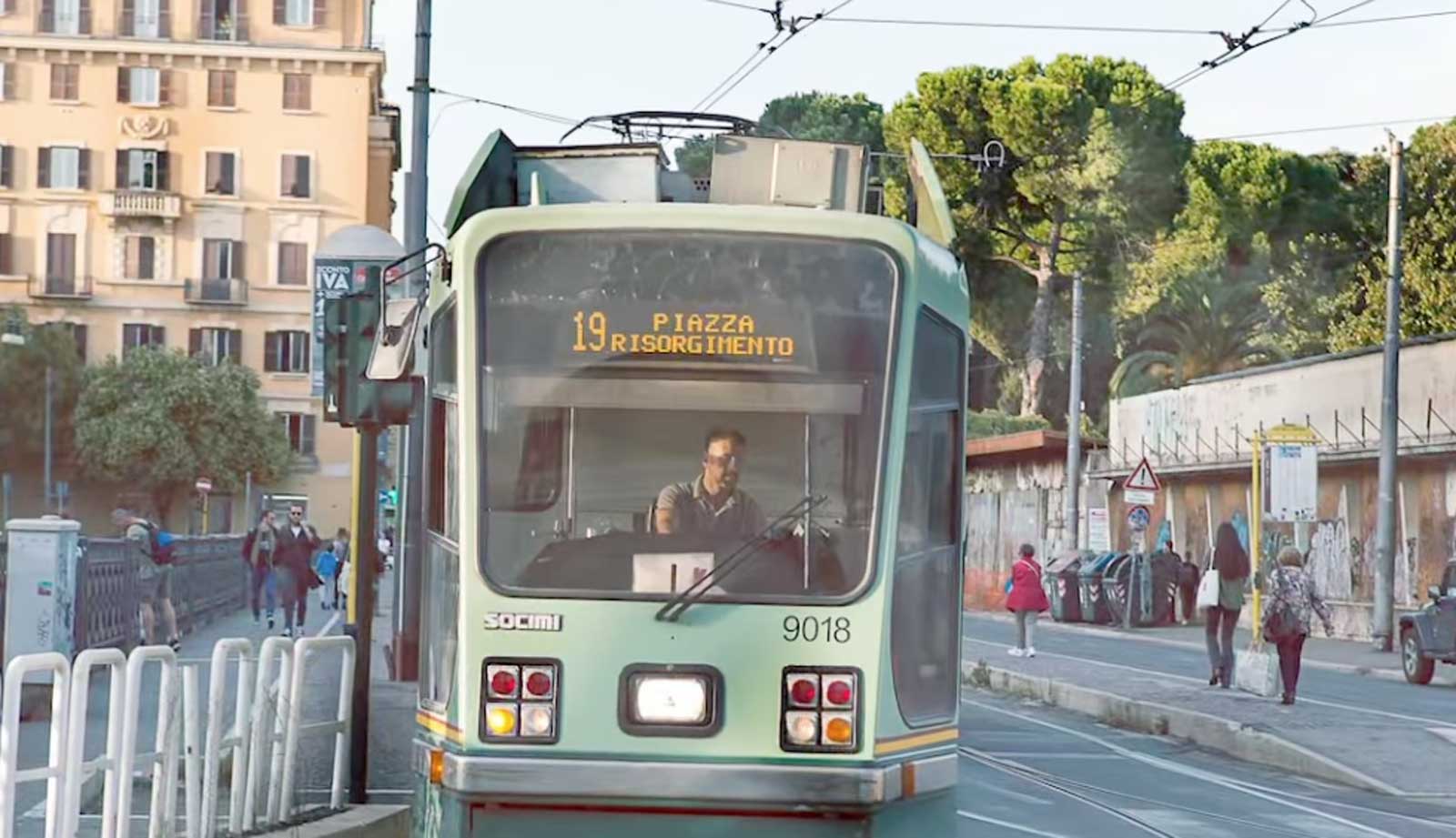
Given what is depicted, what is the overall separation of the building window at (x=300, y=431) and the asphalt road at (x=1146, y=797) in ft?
228

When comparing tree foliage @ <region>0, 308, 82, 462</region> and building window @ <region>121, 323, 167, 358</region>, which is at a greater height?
building window @ <region>121, 323, 167, 358</region>

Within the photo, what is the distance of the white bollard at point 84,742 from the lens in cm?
837

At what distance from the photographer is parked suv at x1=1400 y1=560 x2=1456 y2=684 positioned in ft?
94.8

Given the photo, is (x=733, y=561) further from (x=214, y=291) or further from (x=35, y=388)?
(x=214, y=291)

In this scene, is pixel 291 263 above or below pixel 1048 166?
below

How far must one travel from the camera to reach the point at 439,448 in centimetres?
923

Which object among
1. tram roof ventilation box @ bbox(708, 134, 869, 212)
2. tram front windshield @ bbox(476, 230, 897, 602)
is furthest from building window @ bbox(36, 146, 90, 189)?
tram front windshield @ bbox(476, 230, 897, 602)

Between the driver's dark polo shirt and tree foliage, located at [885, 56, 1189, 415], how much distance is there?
53.3 metres

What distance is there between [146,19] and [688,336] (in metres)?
82.2

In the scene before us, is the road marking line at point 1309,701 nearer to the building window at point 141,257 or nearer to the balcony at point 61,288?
the building window at point 141,257

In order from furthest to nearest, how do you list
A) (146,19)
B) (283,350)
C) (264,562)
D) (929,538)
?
1. (283,350)
2. (146,19)
3. (264,562)
4. (929,538)

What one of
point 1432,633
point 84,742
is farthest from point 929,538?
point 1432,633

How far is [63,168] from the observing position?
3386 inches

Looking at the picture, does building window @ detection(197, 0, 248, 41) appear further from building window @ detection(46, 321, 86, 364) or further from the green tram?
the green tram
